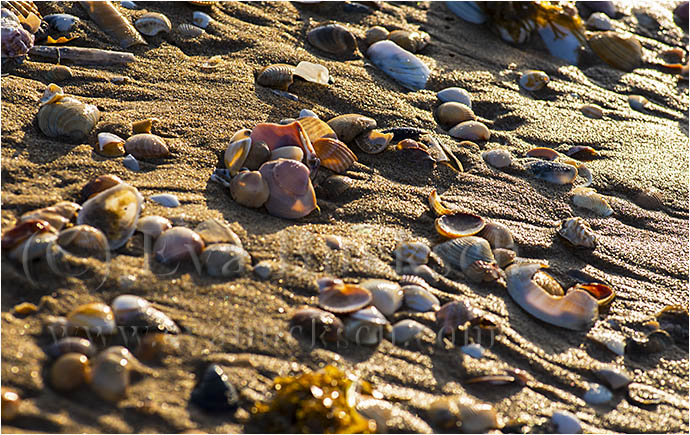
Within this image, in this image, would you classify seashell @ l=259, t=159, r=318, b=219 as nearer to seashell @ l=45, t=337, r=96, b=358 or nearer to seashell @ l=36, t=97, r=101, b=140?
seashell @ l=36, t=97, r=101, b=140

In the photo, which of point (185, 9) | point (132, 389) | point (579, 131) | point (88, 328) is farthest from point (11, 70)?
point (579, 131)

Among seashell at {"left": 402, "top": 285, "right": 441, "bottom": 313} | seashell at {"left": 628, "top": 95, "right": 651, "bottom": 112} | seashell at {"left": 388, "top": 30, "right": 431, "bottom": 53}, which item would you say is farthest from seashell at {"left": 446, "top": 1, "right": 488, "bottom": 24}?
seashell at {"left": 402, "top": 285, "right": 441, "bottom": 313}

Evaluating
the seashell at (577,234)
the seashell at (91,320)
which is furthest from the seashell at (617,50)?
the seashell at (91,320)

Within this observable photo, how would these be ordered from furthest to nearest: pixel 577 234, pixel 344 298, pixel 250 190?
pixel 577 234, pixel 250 190, pixel 344 298

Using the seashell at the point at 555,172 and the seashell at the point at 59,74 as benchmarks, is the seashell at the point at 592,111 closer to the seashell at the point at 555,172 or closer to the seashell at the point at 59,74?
the seashell at the point at 555,172

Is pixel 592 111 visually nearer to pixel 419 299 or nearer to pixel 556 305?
pixel 556 305

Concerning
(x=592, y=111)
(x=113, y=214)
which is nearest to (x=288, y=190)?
(x=113, y=214)
